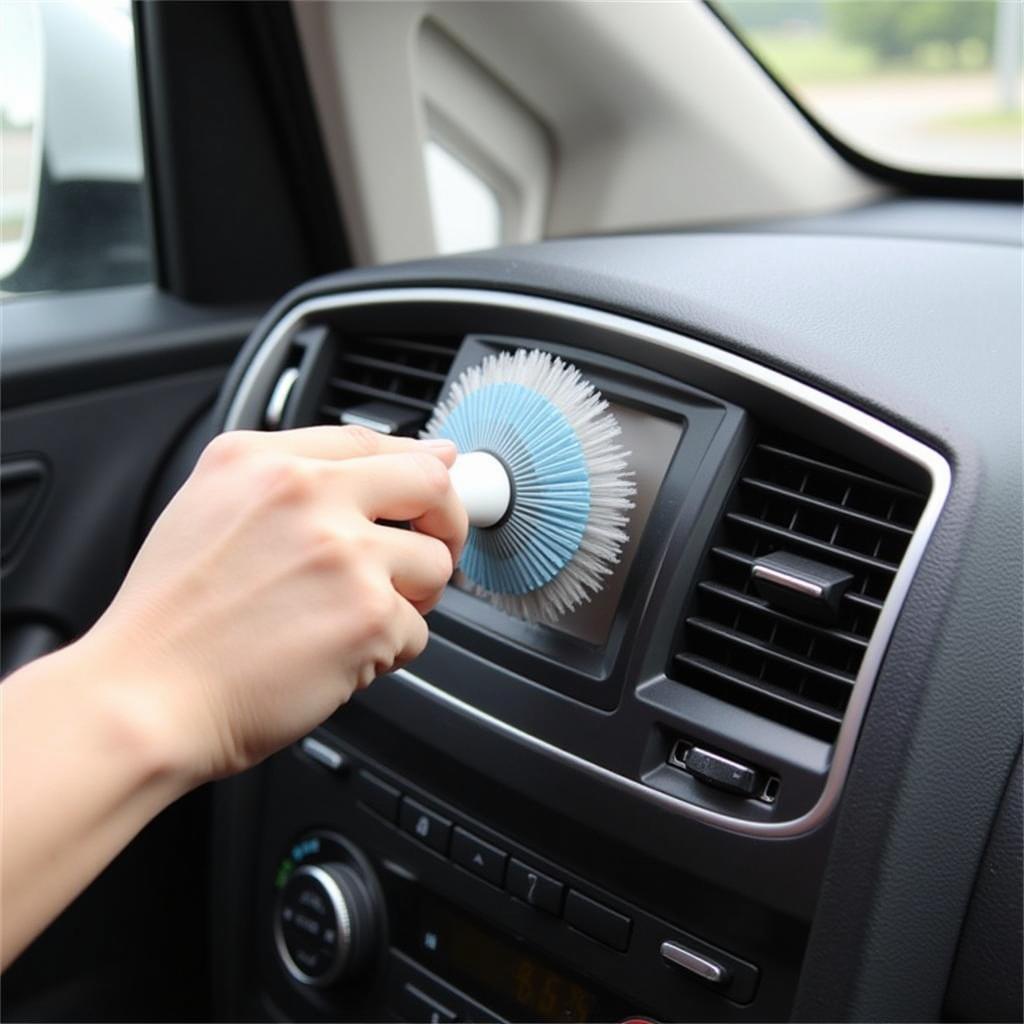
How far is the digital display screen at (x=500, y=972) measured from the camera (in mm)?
847

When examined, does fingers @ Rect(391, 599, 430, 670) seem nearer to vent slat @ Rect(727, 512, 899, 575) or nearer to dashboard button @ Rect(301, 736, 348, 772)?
vent slat @ Rect(727, 512, 899, 575)

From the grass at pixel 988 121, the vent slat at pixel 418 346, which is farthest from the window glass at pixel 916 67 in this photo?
the vent slat at pixel 418 346

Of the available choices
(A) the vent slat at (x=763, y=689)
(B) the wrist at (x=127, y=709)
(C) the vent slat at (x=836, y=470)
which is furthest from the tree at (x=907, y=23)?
(B) the wrist at (x=127, y=709)

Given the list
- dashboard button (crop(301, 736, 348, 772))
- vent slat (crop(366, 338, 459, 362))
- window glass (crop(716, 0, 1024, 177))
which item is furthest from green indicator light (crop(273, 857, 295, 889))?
window glass (crop(716, 0, 1024, 177))

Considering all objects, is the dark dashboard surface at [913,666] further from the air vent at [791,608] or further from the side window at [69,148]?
the side window at [69,148]

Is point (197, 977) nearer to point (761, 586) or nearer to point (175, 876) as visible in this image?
point (175, 876)

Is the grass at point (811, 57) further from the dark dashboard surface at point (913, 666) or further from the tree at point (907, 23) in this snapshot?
the dark dashboard surface at point (913, 666)

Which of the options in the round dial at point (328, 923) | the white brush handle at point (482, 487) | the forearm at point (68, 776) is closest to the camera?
the forearm at point (68, 776)

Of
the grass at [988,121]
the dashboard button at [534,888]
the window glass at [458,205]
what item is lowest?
the dashboard button at [534,888]

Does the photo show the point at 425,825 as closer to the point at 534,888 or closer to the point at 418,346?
the point at 534,888

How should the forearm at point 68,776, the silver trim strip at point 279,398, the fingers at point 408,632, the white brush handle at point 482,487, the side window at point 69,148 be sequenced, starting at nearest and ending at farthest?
the forearm at point 68,776
the fingers at point 408,632
the white brush handle at point 482,487
the silver trim strip at point 279,398
the side window at point 69,148

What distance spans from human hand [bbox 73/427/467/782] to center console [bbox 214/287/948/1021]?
20cm

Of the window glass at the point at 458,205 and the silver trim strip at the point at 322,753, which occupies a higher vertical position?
the window glass at the point at 458,205

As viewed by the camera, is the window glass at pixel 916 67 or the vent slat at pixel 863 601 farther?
the window glass at pixel 916 67
